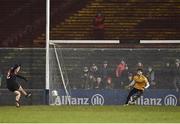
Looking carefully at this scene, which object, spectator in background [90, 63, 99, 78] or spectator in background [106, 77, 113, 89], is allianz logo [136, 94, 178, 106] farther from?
spectator in background [90, 63, 99, 78]

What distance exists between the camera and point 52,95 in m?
28.5

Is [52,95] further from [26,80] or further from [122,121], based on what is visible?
[122,121]

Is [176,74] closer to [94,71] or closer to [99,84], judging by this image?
[99,84]

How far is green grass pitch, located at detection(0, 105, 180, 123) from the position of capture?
798 inches

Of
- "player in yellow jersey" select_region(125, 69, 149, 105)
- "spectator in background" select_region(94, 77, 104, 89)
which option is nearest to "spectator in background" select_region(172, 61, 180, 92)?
"player in yellow jersey" select_region(125, 69, 149, 105)

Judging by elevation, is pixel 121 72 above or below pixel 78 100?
above

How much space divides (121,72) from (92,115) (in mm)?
6503

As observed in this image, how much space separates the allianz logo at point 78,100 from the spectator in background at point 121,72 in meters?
0.90

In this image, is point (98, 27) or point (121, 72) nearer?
point (121, 72)

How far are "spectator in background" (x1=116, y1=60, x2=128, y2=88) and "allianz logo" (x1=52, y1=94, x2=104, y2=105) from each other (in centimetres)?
90

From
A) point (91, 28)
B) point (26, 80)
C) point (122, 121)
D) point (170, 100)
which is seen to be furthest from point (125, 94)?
point (122, 121)

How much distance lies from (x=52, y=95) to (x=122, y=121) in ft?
29.1

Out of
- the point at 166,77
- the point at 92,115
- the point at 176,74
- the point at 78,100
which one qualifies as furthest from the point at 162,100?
the point at 92,115

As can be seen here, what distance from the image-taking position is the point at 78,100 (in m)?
28.5
